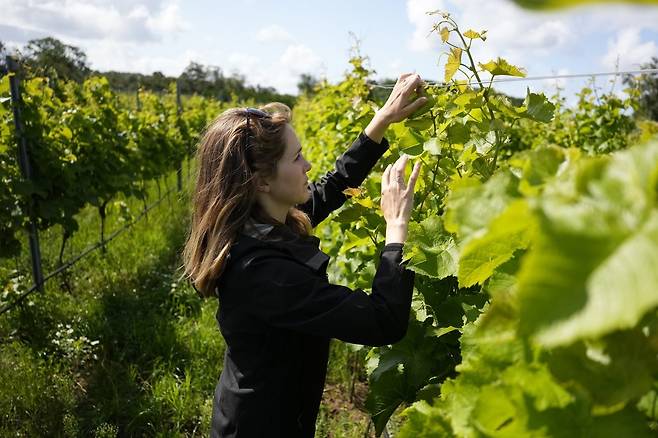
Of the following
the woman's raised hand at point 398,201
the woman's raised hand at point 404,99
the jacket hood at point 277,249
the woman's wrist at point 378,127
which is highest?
the woman's raised hand at point 404,99

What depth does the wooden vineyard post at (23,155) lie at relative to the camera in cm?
482

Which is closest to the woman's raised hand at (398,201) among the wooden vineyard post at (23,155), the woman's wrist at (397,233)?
the woman's wrist at (397,233)

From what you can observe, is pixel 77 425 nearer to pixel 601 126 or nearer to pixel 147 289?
pixel 147 289

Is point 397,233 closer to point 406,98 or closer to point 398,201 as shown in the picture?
point 398,201

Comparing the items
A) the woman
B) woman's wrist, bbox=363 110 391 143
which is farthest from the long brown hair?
woman's wrist, bbox=363 110 391 143

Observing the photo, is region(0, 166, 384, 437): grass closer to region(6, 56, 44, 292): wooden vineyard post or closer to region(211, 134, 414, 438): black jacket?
A: region(6, 56, 44, 292): wooden vineyard post

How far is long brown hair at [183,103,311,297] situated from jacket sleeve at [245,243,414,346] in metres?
0.21

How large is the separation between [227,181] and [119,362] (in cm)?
290

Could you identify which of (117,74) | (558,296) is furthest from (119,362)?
(117,74)

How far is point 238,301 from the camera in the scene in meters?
1.71

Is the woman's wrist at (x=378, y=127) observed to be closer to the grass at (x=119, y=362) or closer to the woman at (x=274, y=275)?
the woman at (x=274, y=275)

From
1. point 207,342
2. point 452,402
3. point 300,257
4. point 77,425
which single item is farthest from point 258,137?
point 207,342

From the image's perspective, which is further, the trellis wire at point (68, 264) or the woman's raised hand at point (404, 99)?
the trellis wire at point (68, 264)

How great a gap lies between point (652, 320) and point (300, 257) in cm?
115
